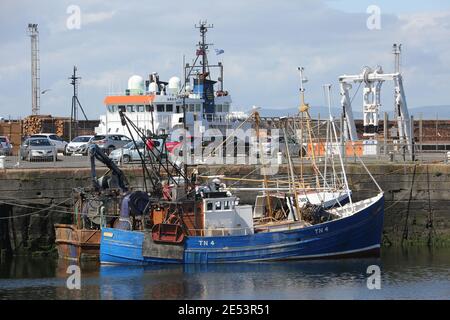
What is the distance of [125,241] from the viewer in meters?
38.9

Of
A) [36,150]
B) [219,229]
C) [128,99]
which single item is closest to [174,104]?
[128,99]

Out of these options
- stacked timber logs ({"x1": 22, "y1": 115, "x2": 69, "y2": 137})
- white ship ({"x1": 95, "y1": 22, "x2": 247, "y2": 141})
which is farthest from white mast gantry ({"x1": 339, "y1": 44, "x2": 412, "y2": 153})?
stacked timber logs ({"x1": 22, "y1": 115, "x2": 69, "y2": 137})

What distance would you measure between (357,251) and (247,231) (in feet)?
14.9

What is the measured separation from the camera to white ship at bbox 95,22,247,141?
219 ft

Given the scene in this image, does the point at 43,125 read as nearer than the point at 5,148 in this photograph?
No

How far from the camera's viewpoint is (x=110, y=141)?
60719 millimetres

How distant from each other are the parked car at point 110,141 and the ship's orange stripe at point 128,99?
5.58 meters

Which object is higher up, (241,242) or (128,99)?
(128,99)

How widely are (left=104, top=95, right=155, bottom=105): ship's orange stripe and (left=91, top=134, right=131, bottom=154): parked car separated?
5.58 metres

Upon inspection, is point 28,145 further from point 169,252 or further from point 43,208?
point 169,252

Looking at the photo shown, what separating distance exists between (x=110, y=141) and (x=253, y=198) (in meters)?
18.1

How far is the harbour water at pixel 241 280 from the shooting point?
109 feet

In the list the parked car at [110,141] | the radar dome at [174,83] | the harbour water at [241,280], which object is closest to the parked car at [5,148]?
the parked car at [110,141]

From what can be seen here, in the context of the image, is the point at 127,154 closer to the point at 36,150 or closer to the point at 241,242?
the point at 36,150
